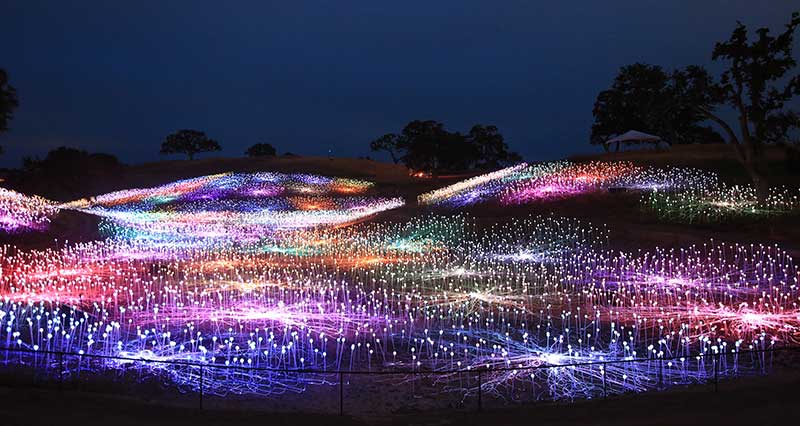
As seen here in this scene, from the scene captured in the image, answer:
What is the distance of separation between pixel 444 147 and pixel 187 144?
39.1 meters

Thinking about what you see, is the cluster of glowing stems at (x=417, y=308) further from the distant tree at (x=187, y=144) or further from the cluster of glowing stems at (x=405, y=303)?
the distant tree at (x=187, y=144)

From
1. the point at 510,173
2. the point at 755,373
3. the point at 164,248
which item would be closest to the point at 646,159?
the point at 510,173

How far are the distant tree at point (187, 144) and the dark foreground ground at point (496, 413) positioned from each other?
8901 centimetres

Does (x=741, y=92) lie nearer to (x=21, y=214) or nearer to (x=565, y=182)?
(x=565, y=182)

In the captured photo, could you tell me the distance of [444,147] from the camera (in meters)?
76.2

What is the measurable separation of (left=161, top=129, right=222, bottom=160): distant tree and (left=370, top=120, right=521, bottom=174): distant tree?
81.7ft

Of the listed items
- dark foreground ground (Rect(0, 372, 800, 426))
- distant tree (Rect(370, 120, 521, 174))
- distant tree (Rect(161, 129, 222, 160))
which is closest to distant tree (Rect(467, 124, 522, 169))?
distant tree (Rect(370, 120, 521, 174))

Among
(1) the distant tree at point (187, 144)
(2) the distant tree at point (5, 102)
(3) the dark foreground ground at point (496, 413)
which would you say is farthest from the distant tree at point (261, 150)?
(3) the dark foreground ground at point (496, 413)

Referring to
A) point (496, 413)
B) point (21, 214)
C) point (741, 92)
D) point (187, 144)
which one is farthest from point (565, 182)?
point (187, 144)

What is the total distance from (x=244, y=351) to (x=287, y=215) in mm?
25898

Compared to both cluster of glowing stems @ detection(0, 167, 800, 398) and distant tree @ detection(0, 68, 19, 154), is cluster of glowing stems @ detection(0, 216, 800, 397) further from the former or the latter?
distant tree @ detection(0, 68, 19, 154)

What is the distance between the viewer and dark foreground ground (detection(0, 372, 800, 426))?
6961mm

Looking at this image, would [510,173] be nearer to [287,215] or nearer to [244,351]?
[287,215]

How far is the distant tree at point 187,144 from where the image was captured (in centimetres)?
9225
